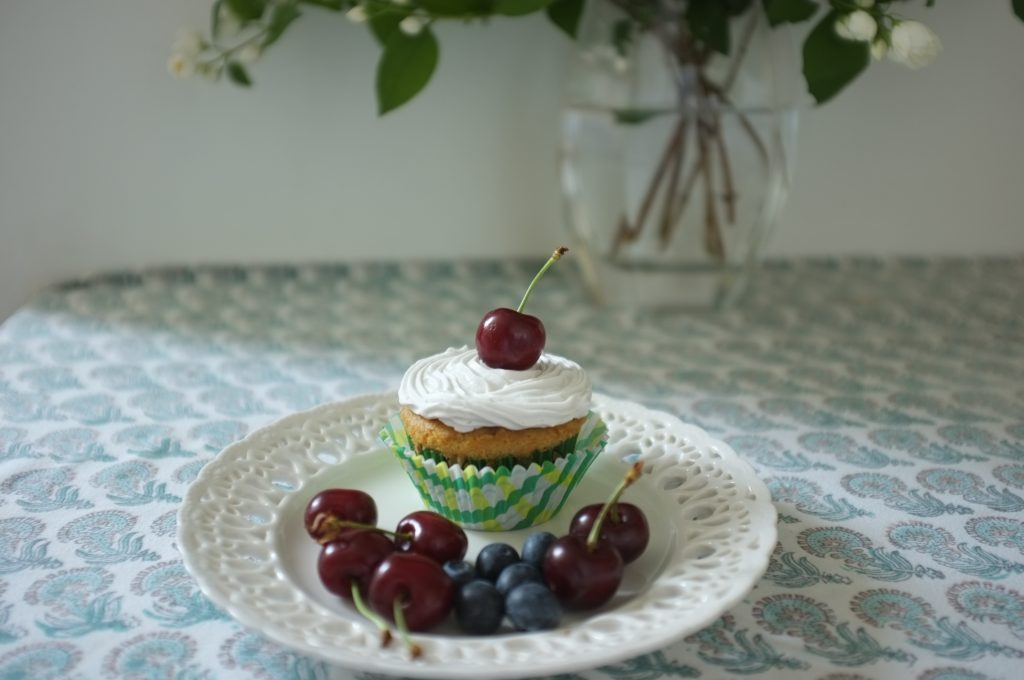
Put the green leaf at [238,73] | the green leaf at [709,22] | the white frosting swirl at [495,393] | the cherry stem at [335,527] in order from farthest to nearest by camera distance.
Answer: the green leaf at [238,73] < the green leaf at [709,22] < the white frosting swirl at [495,393] < the cherry stem at [335,527]

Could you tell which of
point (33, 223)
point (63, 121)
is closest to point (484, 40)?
point (63, 121)

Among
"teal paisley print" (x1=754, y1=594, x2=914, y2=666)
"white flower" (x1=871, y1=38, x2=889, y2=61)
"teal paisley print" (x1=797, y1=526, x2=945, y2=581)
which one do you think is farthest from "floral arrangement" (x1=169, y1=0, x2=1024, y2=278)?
"teal paisley print" (x1=754, y1=594, x2=914, y2=666)

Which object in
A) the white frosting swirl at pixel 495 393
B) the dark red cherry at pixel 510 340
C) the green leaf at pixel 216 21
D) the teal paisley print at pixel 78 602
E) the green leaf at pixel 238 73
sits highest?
the green leaf at pixel 216 21

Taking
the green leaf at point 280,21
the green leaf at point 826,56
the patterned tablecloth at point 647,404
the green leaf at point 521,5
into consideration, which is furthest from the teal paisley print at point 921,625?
the green leaf at point 280,21

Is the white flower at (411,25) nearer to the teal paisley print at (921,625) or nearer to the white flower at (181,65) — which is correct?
the white flower at (181,65)

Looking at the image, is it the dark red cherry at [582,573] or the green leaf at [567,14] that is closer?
the dark red cherry at [582,573]

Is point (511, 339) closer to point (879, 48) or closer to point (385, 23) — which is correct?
point (879, 48)

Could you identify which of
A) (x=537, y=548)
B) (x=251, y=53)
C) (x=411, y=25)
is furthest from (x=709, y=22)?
(x=537, y=548)
